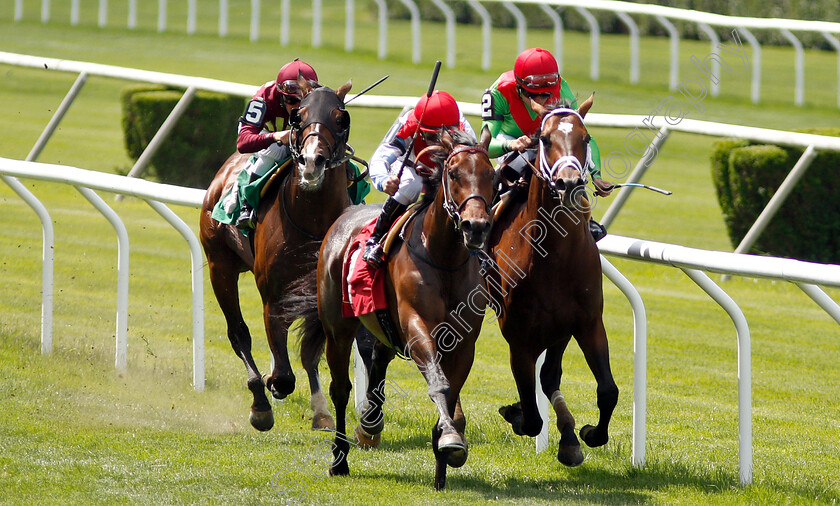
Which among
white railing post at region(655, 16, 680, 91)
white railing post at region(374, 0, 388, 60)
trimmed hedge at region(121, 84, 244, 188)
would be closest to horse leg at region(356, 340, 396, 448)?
trimmed hedge at region(121, 84, 244, 188)

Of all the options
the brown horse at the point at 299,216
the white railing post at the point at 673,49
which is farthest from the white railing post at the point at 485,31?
the brown horse at the point at 299,216

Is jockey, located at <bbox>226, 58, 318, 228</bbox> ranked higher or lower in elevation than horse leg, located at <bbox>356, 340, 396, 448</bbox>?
higher

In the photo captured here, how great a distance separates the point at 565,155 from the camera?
4.49m

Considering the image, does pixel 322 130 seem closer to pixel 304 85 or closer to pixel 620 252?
pixel 304 85

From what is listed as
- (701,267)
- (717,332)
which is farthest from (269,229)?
(717,332)

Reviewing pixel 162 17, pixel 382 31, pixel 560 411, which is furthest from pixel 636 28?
pixel 560 411

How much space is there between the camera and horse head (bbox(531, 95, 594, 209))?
443cm

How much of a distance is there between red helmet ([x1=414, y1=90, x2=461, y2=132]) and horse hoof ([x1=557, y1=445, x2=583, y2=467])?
55.3 inches

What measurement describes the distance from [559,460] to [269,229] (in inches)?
71.1

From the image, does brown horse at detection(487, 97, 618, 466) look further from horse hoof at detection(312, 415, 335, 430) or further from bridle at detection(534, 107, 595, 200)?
horse hoof at detection(312, 415, 335, 430)

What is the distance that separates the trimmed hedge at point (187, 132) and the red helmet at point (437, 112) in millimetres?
6544

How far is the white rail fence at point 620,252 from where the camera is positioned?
173 inches

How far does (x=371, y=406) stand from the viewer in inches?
211

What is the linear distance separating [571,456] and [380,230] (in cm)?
121
